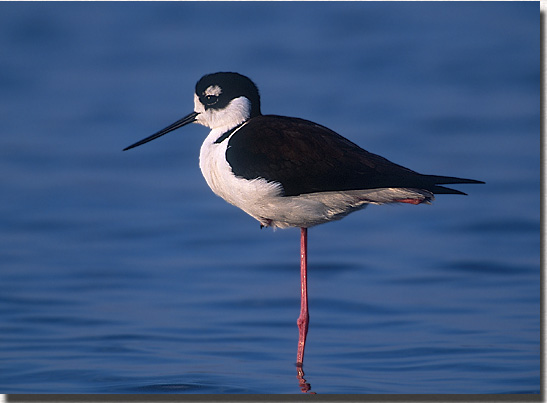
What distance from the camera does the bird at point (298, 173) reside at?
18.2 feet

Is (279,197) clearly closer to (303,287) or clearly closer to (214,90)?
(214,90)

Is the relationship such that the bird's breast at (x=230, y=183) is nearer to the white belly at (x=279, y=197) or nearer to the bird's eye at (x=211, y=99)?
the white belly at (x=279, y=197)

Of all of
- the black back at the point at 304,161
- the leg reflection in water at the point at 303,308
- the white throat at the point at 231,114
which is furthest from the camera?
the leg reflection in water at the point at 303,308

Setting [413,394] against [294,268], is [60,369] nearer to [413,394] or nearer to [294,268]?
[413,394]

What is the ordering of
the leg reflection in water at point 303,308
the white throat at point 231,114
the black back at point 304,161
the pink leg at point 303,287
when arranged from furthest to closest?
1. the pink leg at point 303,287
2. the leg reflection in water at point 303,308
3. the white throat at point 231,114
4. the black back at point 304,161

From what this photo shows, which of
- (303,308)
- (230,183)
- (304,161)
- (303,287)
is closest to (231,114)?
(230,183)

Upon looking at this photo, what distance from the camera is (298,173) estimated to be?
5629 millimetres

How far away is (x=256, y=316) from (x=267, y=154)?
185 cm

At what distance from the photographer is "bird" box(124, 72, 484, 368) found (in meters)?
5.55

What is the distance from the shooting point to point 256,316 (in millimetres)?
7141

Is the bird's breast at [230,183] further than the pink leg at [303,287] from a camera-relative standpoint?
No

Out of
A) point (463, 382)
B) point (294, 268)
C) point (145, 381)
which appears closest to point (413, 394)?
point (463, 382)

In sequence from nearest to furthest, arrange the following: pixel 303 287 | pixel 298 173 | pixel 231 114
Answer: pixel 298 173
pixel 231 114
pixel 303 287

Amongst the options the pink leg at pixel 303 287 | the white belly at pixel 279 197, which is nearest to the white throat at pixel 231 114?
the white belly at pixel 279 197
